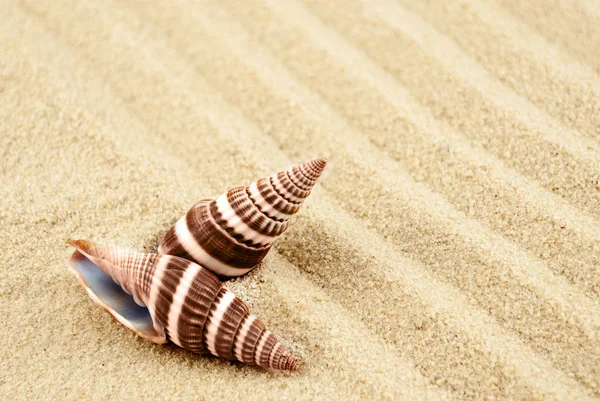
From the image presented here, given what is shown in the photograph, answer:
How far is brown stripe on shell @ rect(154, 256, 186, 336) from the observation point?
4.61ft

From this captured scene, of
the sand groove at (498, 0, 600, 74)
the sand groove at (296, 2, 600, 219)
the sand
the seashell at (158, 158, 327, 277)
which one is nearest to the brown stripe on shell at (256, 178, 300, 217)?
the seashell at (158, 158, 327, 277)

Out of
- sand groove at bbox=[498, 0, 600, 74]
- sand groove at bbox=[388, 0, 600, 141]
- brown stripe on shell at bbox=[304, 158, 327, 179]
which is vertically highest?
sand groove at bbox=[498, 0, 600, 74]

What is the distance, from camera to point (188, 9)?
2297mm

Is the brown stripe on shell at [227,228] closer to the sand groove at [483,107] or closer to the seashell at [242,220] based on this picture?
the seashell at [242,220]

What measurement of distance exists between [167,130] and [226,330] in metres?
0.87

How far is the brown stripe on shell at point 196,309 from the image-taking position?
139 centimetres

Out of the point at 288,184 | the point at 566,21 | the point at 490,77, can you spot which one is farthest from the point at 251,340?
the point at 566,21

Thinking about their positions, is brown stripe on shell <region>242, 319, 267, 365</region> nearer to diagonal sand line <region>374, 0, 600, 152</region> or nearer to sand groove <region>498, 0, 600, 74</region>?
diagonal sand line <region>374, 0, 600, 152</region>

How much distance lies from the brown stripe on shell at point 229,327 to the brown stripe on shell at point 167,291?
5.4 inches

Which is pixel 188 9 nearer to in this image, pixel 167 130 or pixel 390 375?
pixel 167 130

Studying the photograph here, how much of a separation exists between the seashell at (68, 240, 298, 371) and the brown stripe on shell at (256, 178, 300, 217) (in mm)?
244

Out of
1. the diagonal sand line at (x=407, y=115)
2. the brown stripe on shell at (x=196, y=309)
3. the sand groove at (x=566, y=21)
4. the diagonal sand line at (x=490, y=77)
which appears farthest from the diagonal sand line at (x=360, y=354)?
the sand groove at (x=566, y=21)

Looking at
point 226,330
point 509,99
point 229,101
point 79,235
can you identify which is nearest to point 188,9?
point 229,101

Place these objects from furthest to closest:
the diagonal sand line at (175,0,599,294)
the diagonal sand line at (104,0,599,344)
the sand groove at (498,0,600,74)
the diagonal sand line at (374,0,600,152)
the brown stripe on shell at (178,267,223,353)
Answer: the sand groove at (498,0,600,74), the diagonal sand line at (374,0,600,152), the diagonal sand line at (175,0,599,294), the diagonal sand line at (104,0,599,344), the brown stripe on shell at (178,267,223,353)
